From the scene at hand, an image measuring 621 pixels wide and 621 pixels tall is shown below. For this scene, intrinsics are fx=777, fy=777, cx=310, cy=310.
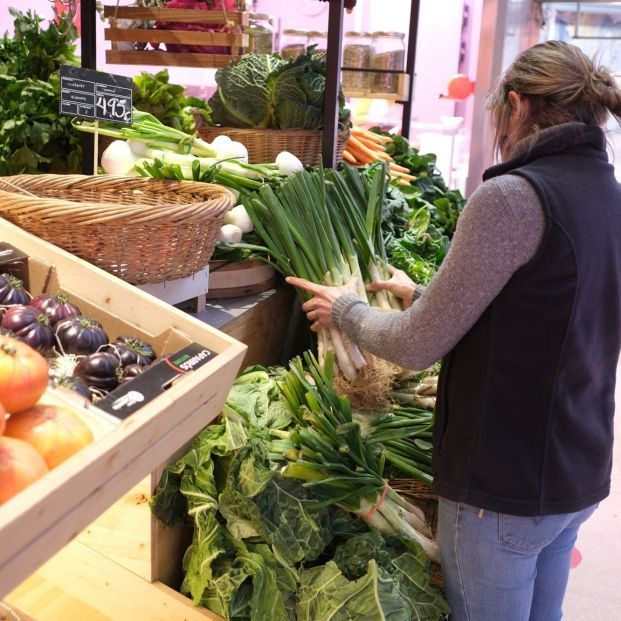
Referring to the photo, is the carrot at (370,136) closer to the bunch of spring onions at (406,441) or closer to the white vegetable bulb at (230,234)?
the white vegetable bulb at (230,234)

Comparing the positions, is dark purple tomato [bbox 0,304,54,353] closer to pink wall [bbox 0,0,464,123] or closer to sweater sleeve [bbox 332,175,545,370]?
sweater sleeve [bbox 332,175,545,370]

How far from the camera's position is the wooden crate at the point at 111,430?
951 mm

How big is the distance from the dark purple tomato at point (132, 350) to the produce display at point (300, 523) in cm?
51

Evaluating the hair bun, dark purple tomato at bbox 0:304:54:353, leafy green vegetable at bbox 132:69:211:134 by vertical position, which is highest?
the hair bun

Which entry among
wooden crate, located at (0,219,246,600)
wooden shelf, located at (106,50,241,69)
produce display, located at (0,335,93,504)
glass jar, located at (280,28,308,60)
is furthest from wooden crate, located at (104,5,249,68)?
produce display, located at (0,335,93,504)

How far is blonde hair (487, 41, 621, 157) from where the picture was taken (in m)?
1.58

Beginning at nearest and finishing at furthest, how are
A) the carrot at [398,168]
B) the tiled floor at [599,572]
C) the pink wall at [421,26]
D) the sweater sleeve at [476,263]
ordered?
the sweater sleeve at [476,263] < the tiled floor at [599,572] < the carrot at [398,168] < the pink wall at [421,26]

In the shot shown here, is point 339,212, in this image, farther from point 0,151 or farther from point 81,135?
point 0,151

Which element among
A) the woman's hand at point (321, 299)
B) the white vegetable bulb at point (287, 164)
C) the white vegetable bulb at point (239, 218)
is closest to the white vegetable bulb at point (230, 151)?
the white vegetable bulb at point (287, 164)

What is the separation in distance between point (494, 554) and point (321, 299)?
86cm

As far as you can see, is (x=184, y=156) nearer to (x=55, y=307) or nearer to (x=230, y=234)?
(x=230, y=234)

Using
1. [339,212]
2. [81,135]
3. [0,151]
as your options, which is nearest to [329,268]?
[339,212]

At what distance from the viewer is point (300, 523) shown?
1.84 metres

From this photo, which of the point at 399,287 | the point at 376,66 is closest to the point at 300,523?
the point at 399,287
